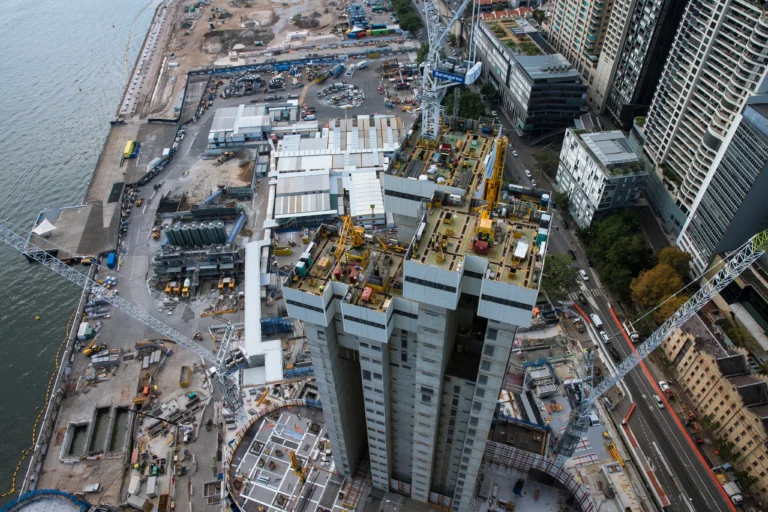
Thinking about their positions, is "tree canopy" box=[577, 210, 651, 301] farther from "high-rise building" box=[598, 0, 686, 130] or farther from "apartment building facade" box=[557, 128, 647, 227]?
"high-rise building" box=[598, 0, 686, 130]

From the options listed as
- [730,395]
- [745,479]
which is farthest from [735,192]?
[745,479]

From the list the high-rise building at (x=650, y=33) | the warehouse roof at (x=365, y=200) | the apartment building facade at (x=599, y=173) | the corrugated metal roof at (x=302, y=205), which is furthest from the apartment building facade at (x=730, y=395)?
the corrugated metal roof at (x=302, y=205)

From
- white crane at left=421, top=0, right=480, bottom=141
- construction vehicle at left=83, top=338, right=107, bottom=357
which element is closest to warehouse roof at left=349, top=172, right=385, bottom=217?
white crane at left=421, top=0, right=480, bottom=141

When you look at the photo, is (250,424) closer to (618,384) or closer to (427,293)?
(427,293)

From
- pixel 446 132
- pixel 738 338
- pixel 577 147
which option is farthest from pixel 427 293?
pixel 577 147

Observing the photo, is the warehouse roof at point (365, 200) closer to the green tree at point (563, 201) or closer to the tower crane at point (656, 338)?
the green tree at point (563, 201)

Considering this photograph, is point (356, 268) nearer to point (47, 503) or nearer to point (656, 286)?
point (47, 503)

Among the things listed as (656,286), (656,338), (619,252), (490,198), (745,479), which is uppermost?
(490,198)

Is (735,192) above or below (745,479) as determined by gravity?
above
